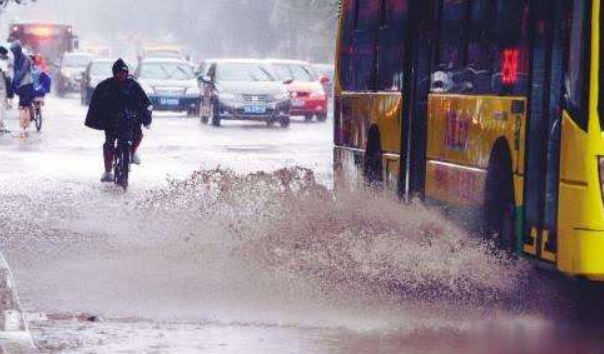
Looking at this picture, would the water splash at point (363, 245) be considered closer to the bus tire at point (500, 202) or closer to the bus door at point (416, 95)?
the bus tire at point (500, 202)

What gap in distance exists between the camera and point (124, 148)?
73.2 feet

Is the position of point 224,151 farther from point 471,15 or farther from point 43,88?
point 471,15

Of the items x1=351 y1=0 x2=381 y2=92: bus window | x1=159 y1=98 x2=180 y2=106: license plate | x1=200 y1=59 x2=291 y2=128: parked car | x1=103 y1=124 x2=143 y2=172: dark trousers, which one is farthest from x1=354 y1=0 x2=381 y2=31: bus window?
x1=159 y1=98 x2=180 y2=106: license plate

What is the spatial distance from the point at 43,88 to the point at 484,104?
25750mm

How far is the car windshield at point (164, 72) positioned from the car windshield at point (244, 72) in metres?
5.78

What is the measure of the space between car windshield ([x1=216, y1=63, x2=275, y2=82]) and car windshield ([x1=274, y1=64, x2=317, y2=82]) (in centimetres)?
387

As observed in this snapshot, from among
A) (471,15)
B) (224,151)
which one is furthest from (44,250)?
(224,151)

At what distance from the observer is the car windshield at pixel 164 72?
49.6 metres

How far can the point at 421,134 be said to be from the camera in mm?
14508

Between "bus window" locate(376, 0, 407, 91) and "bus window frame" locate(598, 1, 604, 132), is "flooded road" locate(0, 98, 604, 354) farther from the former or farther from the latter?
"bus window frame" locate(598, 1, 604, 132)

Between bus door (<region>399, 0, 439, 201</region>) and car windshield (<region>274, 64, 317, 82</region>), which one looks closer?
bus door (<region>399, 0, 439, 201</region>)

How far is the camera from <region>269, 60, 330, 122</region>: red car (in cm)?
4734

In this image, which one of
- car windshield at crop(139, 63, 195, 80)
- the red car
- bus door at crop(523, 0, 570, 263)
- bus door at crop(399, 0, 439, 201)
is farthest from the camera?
car windshield at crop(139, 63, 195, 80)

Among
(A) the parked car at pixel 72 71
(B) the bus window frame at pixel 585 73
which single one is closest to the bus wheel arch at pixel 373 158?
(B) the bus window frame at pixel 585 73
